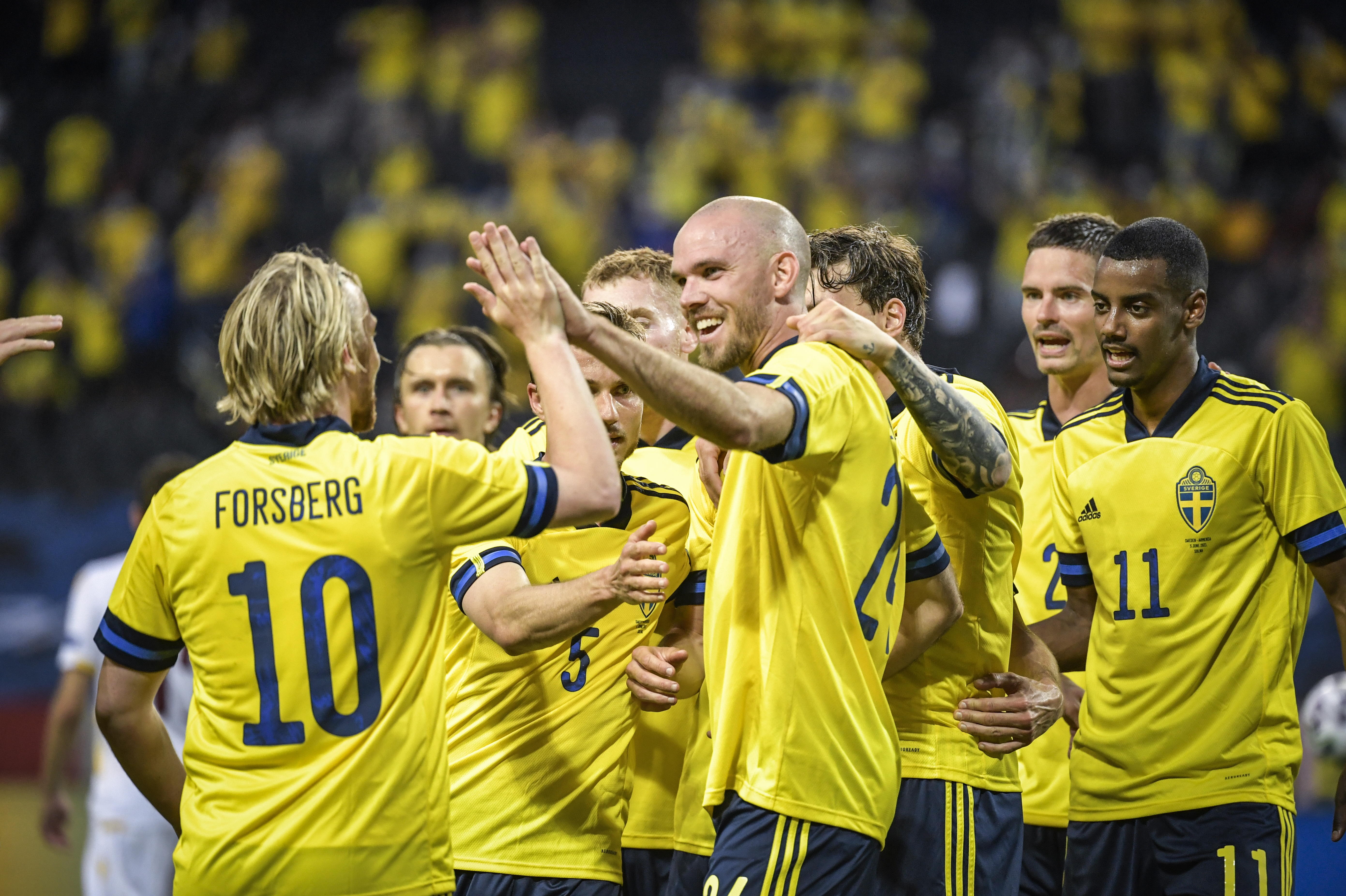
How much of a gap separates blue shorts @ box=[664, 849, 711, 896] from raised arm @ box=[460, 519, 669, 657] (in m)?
0.88

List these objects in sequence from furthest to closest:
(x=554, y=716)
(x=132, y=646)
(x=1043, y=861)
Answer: (x=1043, y=861) < (x=554, y=716) < (x=132, y=646)

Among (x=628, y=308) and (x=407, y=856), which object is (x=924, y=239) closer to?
(x=628, y=308)

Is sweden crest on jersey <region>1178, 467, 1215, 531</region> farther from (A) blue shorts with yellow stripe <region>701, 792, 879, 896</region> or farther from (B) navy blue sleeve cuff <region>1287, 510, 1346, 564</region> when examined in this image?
(A) blue shorts with yellow stripe <region>701, 792, 879, 896</region>

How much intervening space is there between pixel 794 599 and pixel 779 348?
0.67m

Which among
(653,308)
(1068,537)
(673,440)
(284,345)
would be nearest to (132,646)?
(284,345)

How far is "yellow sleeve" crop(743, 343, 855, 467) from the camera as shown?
269cm

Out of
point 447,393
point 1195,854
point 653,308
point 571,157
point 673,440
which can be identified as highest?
point 571,157

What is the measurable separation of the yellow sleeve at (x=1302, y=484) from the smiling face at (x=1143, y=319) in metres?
0.39

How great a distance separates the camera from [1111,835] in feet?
13.1

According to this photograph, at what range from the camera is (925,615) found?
10.4 ft

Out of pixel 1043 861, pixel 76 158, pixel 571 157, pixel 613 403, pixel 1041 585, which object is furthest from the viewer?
pixel 76 158

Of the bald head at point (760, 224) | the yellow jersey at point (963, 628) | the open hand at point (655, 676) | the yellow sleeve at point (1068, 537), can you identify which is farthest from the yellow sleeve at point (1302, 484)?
the open hand at point (655, 676)

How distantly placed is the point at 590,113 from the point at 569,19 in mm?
1346

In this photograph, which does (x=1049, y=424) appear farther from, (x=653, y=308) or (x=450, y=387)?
(x=450, y=387)
